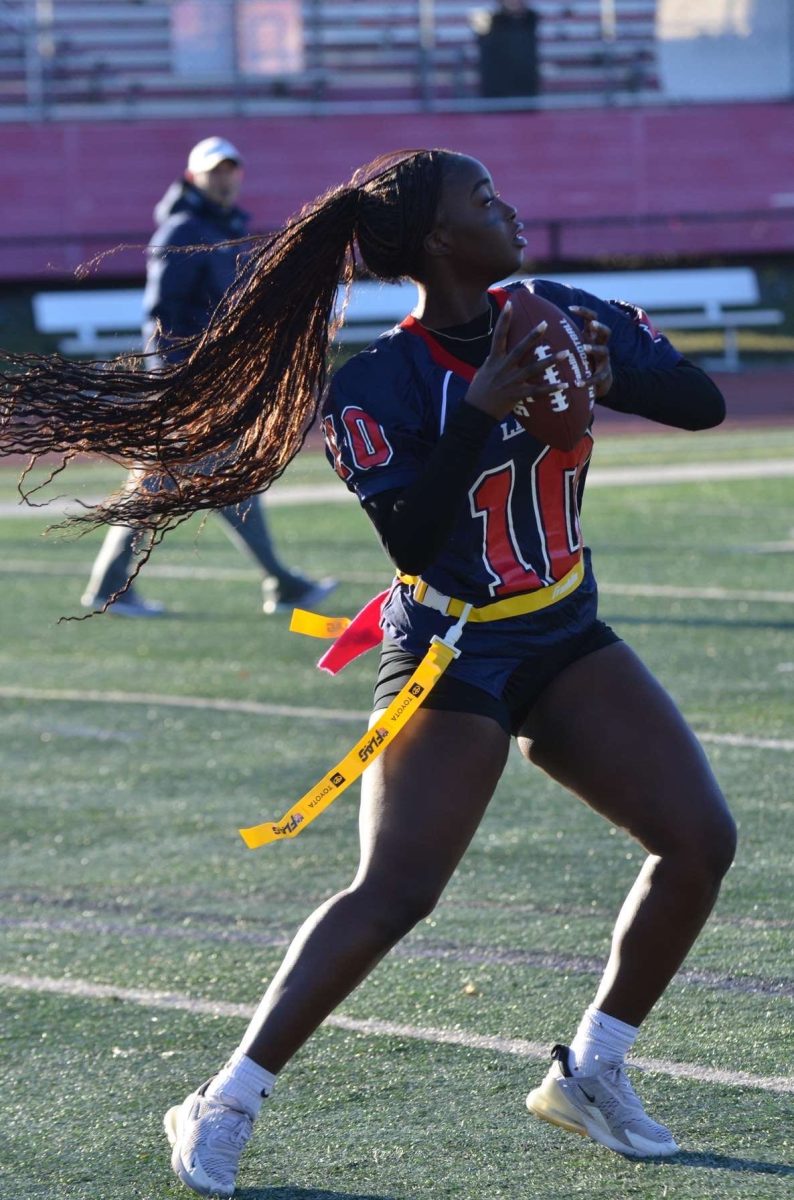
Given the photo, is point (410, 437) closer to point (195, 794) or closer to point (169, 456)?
point (169, 456)

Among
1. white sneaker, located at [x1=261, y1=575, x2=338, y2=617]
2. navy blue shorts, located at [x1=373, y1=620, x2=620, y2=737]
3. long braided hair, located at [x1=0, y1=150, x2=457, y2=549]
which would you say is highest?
long braided hair, located at [x1=0, y1=150, x2=457, y2=549]

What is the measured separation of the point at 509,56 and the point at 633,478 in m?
13.2

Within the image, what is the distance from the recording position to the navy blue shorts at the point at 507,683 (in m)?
3.55

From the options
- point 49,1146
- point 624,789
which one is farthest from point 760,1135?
point 49,1146

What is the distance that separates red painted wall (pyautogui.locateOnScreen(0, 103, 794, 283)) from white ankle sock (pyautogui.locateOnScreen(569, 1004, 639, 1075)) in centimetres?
2315

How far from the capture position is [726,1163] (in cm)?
351

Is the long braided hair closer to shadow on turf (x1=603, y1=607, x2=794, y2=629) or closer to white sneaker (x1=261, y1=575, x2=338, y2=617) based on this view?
shadow on turf (x1=603, y1=607, x2=794, y2=629)

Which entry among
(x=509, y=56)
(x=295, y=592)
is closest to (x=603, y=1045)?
Answer: (x=295, y=592)

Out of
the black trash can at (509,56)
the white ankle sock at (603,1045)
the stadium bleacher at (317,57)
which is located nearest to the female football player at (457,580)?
the white ankle sock at (603,1045)

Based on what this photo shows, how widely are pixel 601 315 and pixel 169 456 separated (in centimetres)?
91

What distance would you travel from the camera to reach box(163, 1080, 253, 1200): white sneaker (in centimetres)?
342

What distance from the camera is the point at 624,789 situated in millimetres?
3576

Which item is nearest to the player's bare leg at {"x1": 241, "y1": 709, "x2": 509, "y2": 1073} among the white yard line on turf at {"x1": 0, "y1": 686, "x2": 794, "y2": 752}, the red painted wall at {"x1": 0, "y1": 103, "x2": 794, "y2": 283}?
the white yard line on turf at {"x1": 0, "y1": 686, "x2": 794, "y2": 752}

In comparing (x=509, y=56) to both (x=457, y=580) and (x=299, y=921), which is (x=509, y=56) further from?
(x=457, y=580)
